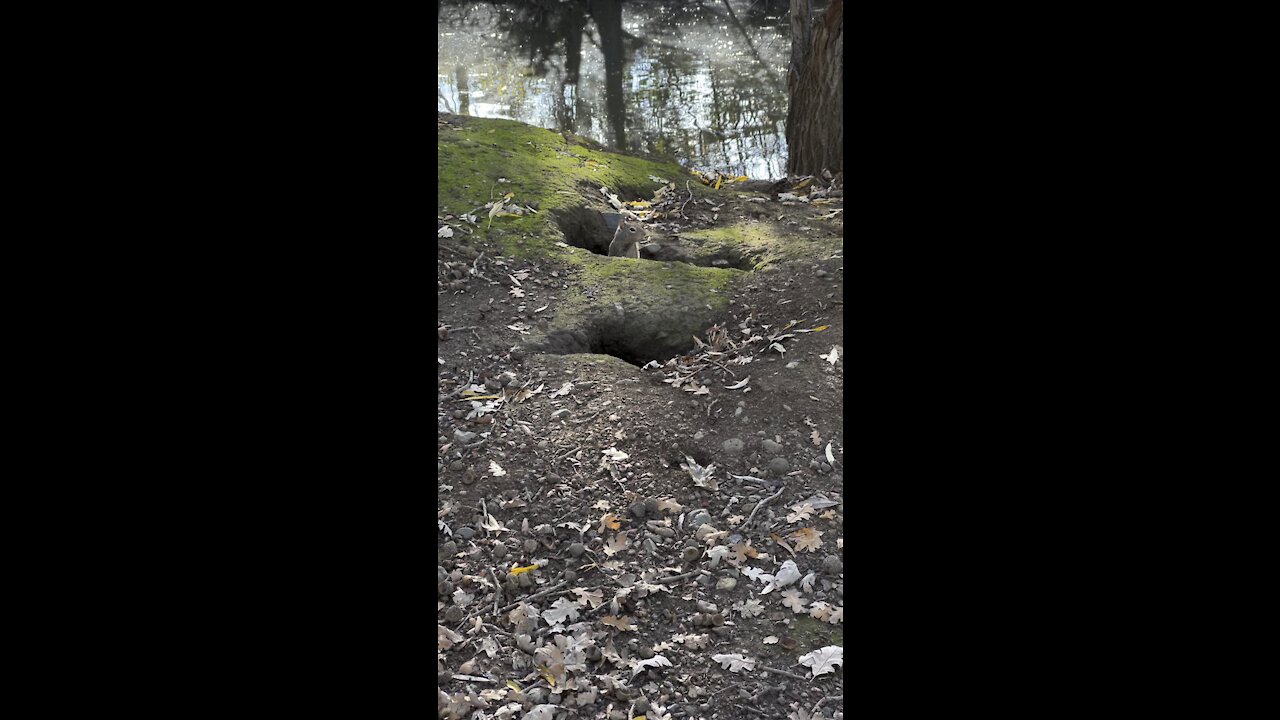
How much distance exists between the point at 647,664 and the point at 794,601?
64 cm

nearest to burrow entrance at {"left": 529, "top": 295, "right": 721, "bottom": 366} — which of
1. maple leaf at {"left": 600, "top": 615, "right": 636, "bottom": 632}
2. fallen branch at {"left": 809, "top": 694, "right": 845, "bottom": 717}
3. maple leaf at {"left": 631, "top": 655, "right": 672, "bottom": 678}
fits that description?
maple leaf at {"left": 600, "top": 615, "right": 636, "bottom": 632}

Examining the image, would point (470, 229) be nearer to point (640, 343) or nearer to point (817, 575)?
point (640, 343)

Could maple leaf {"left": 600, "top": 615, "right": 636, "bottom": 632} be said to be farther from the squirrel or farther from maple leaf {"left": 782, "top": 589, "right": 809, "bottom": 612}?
the squirrel

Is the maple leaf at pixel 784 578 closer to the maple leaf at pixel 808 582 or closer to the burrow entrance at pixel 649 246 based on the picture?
the maple leaf at pixel 808 582

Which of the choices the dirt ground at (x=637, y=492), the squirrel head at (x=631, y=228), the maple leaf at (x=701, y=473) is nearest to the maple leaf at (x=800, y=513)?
the dirt ground at (x=637, y=492)

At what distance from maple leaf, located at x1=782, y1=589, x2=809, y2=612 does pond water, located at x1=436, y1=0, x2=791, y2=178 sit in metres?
7.79

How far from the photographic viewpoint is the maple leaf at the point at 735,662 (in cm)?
327

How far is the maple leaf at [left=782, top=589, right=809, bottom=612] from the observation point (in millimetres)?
3543

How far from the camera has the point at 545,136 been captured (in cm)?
798

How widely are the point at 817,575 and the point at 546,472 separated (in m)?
1.30

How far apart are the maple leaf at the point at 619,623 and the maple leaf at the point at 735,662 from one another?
0.35 m

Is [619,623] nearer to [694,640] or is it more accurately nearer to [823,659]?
[694,640]
